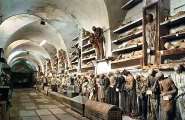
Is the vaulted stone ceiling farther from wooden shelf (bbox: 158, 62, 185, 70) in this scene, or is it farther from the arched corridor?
wooden shelf (bbox: 158, 62, 185, 70)

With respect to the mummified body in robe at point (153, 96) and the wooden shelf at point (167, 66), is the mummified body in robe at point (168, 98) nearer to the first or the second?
the mummified body in robe at point (153, 96)

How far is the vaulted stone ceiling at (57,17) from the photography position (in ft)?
35.1

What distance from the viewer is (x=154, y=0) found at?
24.6 feet

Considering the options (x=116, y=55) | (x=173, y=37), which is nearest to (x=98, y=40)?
(x=116, y=55)

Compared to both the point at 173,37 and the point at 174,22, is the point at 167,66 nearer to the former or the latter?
the point at 173,37

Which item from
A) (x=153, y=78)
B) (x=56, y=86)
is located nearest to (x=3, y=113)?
(x=153, y=78)

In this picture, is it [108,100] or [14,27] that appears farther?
[14,27]

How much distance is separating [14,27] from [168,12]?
38.9ft

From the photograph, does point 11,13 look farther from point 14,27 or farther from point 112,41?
point 112,41

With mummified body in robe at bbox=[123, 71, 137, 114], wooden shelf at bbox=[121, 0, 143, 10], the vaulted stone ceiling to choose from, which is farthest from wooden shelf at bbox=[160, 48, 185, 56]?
the vaulted stone ceiling

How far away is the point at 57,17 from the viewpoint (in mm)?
15906

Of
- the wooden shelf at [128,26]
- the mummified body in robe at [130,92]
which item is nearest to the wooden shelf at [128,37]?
the wooden shelf at [128,26]

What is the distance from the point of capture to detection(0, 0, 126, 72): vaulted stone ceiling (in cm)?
1070

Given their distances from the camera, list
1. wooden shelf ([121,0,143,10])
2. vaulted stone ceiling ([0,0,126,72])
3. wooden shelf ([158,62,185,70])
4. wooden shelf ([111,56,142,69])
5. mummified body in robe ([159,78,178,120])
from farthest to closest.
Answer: vaulted stone ceiling ([0,0,126,72])
wooden shelf ([121,0,143,10])
wooden shelf ([111,56,142,69])
wooden shelf ([158,62,185,70])
mummified body in robe ([159,78,178,120])
